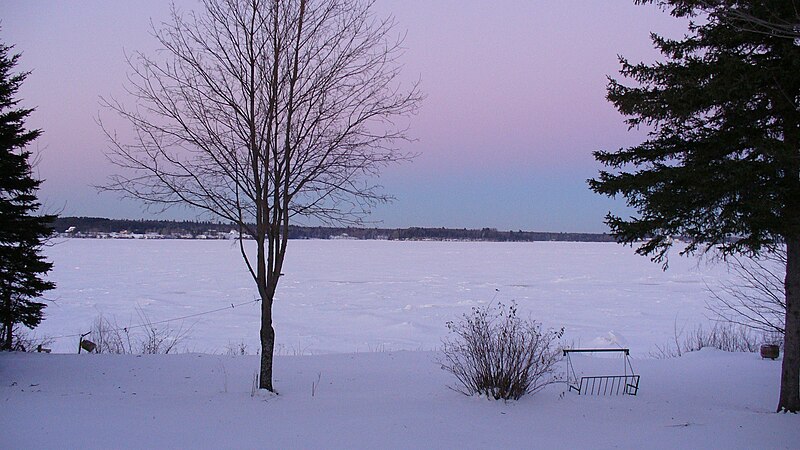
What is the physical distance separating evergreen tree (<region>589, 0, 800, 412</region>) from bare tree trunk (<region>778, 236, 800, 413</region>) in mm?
13

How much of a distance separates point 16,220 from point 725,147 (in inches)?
466

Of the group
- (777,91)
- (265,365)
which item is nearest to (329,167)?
(265,365)

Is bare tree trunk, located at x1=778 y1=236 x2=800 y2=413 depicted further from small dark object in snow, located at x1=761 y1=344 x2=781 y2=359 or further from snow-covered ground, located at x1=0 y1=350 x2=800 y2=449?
small dark object in snow, located at x1=761 y1=344 x2=781 y2=359

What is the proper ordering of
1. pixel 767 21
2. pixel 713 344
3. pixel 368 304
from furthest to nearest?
pixel 368 304, pixel 713 344, pixel 767 21

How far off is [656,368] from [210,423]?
27.7 feet

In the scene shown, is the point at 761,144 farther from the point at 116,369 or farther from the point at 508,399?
the point at 116,369

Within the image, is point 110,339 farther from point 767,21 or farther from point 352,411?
point 767,21

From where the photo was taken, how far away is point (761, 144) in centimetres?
638

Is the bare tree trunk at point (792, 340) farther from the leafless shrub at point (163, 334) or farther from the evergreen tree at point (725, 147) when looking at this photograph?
the leafless shrub at point (163, 334)

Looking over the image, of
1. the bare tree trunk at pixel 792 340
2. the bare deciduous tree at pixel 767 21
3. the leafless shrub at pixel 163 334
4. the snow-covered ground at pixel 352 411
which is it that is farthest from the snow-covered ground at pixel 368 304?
the bare deciduous tree at pixel 767 21

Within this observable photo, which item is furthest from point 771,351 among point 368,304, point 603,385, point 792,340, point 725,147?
point 368,304

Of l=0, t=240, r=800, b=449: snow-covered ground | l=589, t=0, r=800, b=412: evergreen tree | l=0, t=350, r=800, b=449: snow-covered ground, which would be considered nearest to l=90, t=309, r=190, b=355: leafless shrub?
l=0, t=240, r=800, b=449: snow-covered ground

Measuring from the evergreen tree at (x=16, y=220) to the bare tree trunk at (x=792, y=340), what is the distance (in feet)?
40.3

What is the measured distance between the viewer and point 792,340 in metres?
7.22
